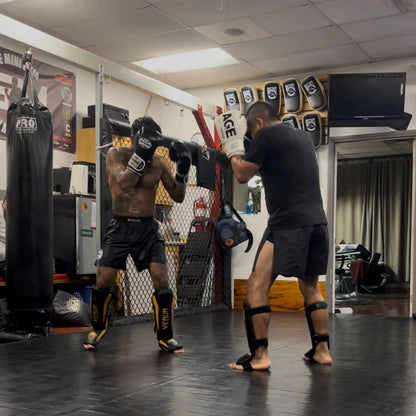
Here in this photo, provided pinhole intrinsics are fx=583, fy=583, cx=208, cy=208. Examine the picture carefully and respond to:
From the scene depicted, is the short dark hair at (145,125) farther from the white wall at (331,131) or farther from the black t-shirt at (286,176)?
the white wall at (331,131)

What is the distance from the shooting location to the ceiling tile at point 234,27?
5.57 m

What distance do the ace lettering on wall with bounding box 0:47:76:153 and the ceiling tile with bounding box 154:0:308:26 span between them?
1.54 meters

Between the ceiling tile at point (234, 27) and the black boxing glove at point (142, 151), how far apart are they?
246cm

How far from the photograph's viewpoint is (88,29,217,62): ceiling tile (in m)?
5.97

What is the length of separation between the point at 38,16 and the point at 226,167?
251 cm

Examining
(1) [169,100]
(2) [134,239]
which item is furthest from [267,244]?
(1) [169,100]

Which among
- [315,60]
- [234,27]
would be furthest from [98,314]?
[315,60]

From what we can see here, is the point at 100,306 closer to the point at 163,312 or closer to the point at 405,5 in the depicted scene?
the point at 163,312

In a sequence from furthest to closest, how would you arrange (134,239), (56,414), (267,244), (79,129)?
(79,129) → (134,239) → (267,244) → (56,414)

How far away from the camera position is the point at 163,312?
142 inches

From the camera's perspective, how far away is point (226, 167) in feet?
21.7

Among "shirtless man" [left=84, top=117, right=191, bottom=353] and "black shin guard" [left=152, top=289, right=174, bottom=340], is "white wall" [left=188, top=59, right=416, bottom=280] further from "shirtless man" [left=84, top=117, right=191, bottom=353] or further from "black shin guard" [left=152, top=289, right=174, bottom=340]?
"black shin guard" [left=152, top=289, right=174, bottom=340]

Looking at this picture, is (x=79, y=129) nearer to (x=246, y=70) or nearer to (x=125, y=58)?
(x=125, y=58)

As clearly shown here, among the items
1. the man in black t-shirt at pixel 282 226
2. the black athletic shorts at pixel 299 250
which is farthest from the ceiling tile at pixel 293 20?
the black athletic shorts at pixel 299 250
